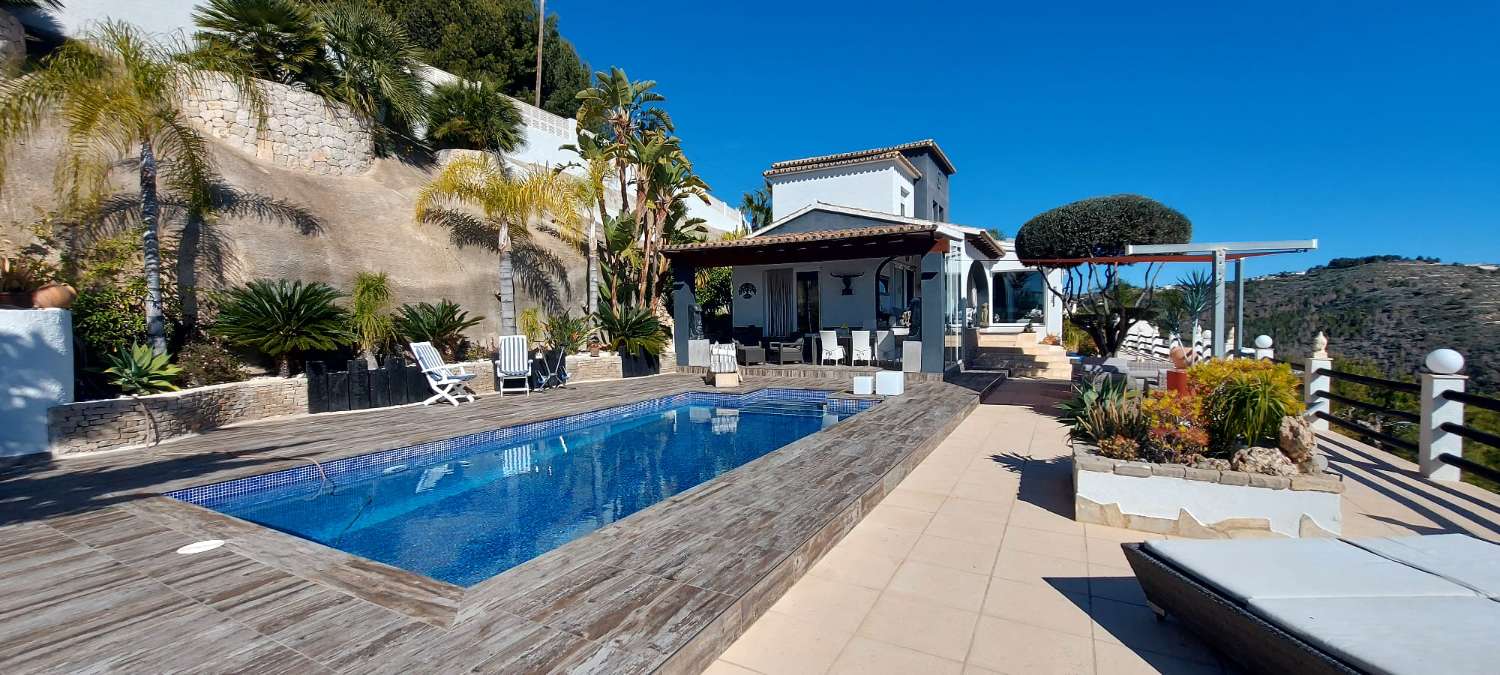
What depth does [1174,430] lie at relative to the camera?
14.9 ft

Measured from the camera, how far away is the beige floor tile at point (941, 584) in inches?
129

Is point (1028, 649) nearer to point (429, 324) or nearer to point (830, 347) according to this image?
point (830, 347)

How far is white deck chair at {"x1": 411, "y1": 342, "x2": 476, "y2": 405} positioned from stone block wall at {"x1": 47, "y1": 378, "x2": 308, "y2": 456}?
173 centimetres

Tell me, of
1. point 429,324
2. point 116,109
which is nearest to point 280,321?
point 429,324

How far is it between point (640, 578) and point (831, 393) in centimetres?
798

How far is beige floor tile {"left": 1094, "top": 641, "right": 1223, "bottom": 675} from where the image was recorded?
103 inches

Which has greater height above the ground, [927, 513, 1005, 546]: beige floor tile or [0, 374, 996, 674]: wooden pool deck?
[0, 374, 996, 674]: wooden pool deck

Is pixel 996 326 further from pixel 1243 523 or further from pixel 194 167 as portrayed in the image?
pixel 194 167

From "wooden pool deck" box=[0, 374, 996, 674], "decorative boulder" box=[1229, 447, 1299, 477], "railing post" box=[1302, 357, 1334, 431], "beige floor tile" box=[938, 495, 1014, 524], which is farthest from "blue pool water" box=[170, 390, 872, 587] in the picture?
"railing post" box=[1302, 357, 1334, 431]

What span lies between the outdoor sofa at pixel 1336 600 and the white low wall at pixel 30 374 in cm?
1029

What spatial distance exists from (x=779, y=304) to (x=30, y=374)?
14056 mm

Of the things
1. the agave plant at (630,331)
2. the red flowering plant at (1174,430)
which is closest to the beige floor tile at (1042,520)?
the red flowering plant at (1174,430)

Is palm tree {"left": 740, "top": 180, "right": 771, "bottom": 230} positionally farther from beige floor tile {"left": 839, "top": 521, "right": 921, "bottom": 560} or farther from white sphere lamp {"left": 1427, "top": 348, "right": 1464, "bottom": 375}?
beige floor tile {"left": 839, "top": 521, "right": 921, "bottom": 560}

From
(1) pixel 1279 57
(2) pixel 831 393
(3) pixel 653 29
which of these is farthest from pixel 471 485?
(3) pixel 653 29
